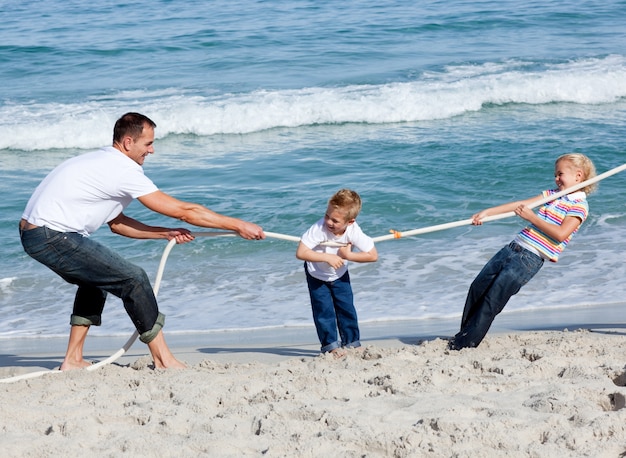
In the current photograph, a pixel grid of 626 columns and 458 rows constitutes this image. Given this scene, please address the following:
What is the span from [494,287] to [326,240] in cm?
111

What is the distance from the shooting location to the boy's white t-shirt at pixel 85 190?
496cm

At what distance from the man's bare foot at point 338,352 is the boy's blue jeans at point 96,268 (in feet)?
3.66

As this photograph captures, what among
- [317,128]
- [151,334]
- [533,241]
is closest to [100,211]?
[151,334]

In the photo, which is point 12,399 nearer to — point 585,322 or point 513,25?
point 585,322

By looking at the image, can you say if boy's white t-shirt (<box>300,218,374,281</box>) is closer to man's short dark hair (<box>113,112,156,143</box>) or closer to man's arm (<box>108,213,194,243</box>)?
man's arm (<box>108,213,194,243</box>)

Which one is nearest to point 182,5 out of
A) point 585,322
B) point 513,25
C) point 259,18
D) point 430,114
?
point 259,18

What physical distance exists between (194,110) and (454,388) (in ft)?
36.7

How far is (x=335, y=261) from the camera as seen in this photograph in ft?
17.7

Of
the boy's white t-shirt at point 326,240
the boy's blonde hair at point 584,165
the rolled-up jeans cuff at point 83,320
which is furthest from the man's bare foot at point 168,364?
the boy's blonde hair at point 584,165

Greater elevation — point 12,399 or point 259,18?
point 259,18

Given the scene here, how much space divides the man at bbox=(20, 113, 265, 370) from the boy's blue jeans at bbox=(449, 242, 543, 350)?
1499mm

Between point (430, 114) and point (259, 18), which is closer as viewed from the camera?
point (430, 114)

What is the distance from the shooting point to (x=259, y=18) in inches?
864

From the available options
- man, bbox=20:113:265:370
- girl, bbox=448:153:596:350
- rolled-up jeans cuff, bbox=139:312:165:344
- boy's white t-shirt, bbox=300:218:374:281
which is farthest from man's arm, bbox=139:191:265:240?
girl, bbox=448:153:596:350
